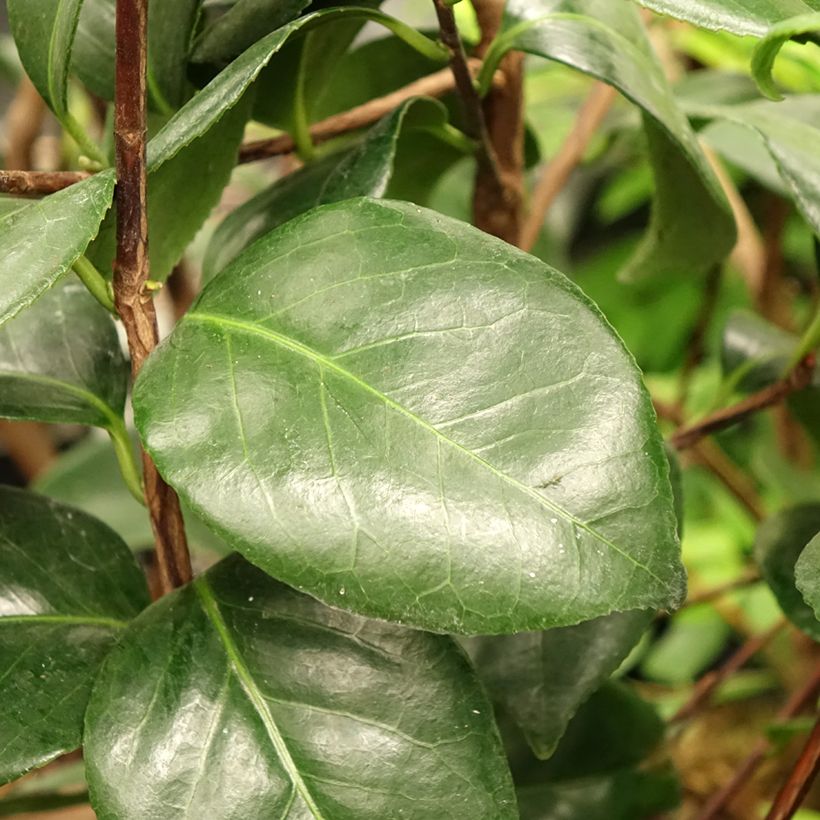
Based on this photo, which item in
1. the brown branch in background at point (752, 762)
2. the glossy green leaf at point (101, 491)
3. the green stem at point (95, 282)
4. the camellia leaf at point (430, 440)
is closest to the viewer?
the camellia leaf at point (430, 440)

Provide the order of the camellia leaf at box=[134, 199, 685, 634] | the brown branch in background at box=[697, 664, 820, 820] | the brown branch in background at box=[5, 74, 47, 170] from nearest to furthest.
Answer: the camellia leaf at box=[134, 199, 685, 634] → the brown branch in background at box=[697, 664, 820, 820] → the brown branch in background at box=[5, 74, 47, 170]

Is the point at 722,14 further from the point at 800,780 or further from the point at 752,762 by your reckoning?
the point at 752,762

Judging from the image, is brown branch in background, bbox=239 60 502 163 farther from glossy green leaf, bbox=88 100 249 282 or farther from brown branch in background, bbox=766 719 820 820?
brown branch in background, bbox=766 719 820 820

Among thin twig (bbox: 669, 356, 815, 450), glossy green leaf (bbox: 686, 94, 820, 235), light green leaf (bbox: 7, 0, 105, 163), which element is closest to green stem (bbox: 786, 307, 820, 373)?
thin twig (bbox: 669, 356, 815, 450)

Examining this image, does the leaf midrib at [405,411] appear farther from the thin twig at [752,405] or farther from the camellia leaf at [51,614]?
the thin twig at [752,405]

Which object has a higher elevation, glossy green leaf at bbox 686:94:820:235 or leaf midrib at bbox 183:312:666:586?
glossy green leaf at bbox 686:94:820:235

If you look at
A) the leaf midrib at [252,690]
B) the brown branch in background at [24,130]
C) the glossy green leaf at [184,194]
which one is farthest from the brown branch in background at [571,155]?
the brown branch in background at [24,130]

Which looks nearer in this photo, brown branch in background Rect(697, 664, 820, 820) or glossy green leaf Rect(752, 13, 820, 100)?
glossy green leaf Rect(752, 13, 820, 100)
